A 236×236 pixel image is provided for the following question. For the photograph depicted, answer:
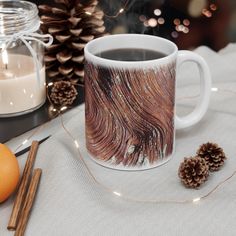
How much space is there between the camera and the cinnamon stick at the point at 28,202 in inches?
19.9

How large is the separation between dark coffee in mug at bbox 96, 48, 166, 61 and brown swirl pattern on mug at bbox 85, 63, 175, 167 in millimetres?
39

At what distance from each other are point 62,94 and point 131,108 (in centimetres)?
21

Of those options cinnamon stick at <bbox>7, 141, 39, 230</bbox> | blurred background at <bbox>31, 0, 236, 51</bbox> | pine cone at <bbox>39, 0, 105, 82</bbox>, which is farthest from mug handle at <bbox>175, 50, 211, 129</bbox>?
blurred background at <bbox>31, 0, 236, 51</bbox>

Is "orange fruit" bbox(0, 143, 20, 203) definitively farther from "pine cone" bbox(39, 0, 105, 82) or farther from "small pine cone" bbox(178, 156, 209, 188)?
"pine cone" bbox(39, 0, 105, 82)

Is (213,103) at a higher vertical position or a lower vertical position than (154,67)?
lower

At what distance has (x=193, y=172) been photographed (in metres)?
0.57

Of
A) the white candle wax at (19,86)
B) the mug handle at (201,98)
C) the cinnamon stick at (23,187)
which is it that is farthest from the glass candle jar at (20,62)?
the mug handle at (201,98)

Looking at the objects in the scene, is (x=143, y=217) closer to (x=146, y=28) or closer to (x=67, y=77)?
(x=67, y=77)

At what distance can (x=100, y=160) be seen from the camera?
0.62 metres

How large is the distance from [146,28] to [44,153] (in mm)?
479

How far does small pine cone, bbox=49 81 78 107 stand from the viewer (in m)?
0.77

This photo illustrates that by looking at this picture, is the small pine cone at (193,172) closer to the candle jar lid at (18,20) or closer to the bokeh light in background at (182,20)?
the candle jar lid at (18,20)

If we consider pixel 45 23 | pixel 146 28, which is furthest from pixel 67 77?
pixel 146 28

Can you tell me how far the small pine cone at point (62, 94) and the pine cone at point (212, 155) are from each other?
0.76ft
